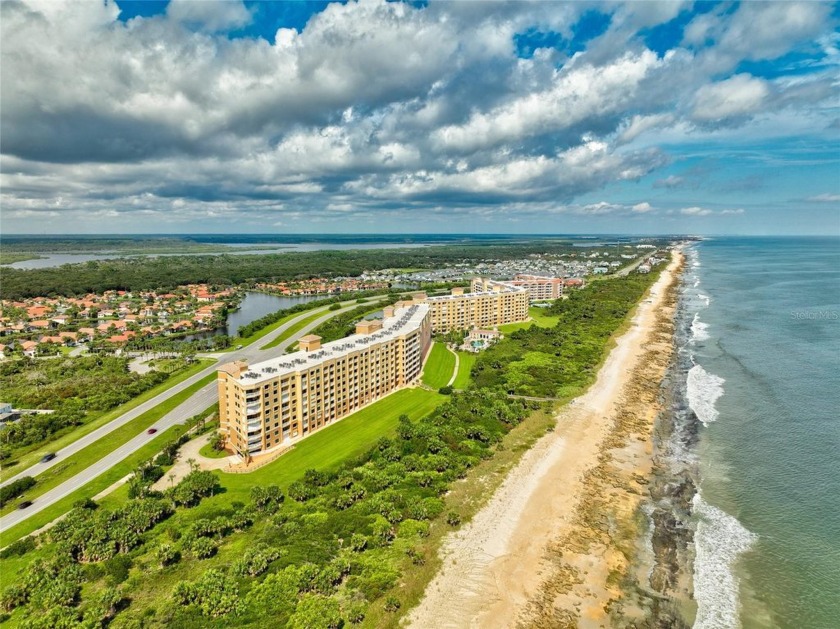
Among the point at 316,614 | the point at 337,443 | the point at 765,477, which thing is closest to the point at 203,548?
the point at 316,614

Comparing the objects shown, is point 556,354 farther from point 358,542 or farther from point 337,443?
point 358,542

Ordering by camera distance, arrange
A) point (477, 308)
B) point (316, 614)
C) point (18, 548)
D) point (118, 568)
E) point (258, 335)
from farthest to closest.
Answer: point (477, 308)
point (258, 335)
point (18, 548)
point (118, 568)
point (316, 614)

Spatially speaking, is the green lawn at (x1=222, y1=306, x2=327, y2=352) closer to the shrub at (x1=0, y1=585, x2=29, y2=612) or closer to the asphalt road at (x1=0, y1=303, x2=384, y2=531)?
Result: the asphalt road at (x1=0, y1=303, x2=384, y2=531)

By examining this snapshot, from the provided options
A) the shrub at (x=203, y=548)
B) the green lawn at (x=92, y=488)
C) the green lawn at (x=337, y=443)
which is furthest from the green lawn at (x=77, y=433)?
the shrub at (x=203, y=548)

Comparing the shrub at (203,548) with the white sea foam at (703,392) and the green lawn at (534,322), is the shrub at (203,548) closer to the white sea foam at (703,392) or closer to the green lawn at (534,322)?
the white sea foam at (703,392)

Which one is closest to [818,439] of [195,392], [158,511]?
[158,511]
